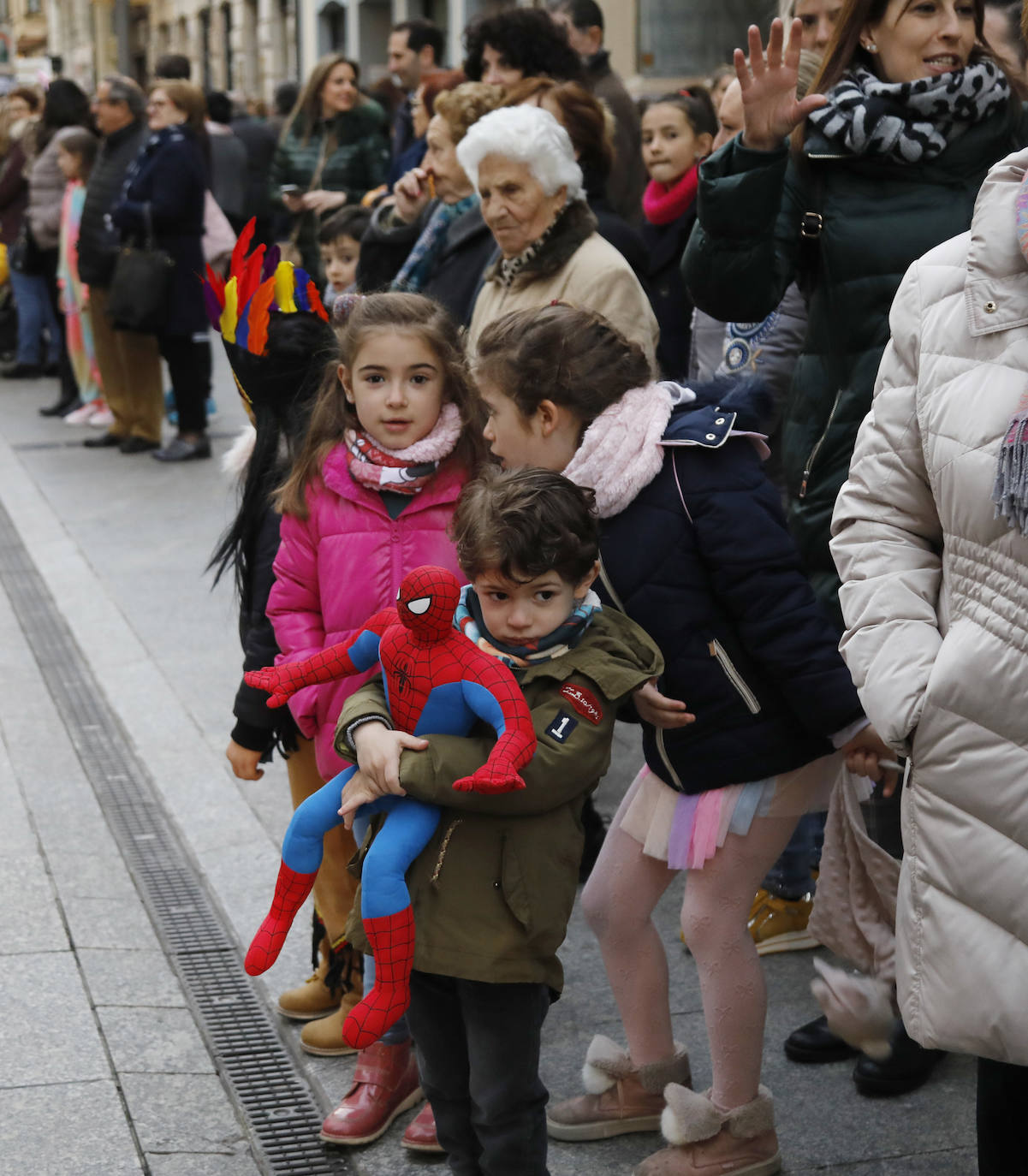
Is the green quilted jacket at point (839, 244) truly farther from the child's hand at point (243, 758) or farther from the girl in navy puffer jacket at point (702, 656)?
the child's hand at point (243, 758)

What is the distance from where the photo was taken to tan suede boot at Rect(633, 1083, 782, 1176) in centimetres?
286

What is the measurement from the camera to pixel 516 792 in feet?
8.01

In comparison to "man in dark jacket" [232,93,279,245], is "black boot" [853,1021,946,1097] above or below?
below

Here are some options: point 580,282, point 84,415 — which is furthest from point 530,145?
point 84,415

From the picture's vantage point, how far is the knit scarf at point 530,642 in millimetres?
2506

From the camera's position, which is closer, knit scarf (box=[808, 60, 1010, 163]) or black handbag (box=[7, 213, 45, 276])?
knit scarf (box=[808, 60, 1010, 163])

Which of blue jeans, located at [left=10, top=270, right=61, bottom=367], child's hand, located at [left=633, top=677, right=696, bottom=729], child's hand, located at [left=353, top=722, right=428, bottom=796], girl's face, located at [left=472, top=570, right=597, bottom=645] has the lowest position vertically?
blue jeans, located at [left=10, top=270, right=61, bottom=367]

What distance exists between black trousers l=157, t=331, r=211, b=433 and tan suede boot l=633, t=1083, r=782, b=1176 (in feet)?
24.7

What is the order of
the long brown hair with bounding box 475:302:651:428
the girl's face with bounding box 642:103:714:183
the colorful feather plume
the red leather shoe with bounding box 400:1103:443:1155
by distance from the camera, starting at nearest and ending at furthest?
the long brown hair with bounding box 475:302:651:428 < the red leather shoe with bounding box 400:1103:443:1155 < the colorful feather plume < the girl's face with bounding box 642:103:714:183

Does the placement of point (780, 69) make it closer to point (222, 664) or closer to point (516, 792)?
point (516, 792)

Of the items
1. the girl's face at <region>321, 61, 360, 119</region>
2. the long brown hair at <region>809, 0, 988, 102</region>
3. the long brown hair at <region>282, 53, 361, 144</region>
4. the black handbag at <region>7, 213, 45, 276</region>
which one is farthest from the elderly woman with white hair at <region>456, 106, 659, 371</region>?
the black handbag at <region>7, 213, 45, 276</region>

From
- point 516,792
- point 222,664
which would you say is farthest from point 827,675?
point 222,664

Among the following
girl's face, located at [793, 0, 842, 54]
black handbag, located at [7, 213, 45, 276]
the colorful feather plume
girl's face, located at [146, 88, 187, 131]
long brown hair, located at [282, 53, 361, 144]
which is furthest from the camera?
black handbag, located at [7, 213, 45, 276]

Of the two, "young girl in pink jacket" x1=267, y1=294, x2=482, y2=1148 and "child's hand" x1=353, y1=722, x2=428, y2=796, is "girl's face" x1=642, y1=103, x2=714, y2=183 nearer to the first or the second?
"young girl in pink jacket" x1=267, y1=294, x2=482, y2=1148
